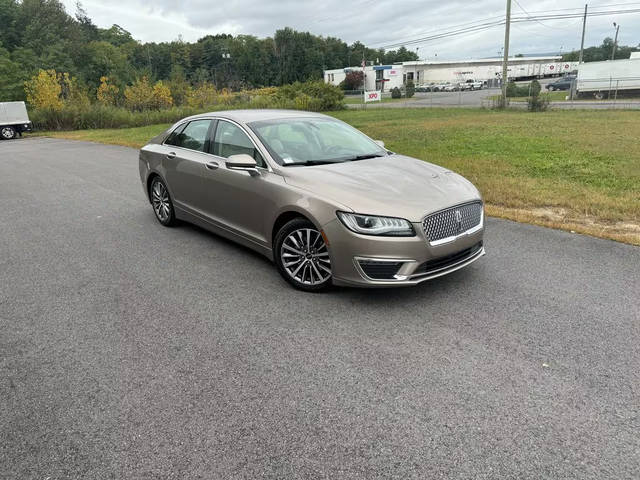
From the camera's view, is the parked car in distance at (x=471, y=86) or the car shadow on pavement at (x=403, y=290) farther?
the parked car in distance at (x=471, y=86)

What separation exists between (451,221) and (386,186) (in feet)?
2.11

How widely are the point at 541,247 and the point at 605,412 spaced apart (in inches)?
125

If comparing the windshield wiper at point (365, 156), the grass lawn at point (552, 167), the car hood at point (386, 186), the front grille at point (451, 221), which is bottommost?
the grass lawn at point (552, 167)

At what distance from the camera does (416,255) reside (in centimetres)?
394

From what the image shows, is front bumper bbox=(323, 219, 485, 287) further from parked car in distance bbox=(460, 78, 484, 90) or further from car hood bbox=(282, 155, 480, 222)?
parked car in distance bbox=(460, 78, 484, 90)

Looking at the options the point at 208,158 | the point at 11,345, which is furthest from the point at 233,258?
the point at 11,345

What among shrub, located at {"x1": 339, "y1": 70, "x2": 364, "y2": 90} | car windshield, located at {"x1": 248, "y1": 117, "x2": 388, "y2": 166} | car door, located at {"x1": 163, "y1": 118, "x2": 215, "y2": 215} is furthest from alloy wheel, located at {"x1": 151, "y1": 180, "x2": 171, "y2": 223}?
shrub, located at {"x1": 339, "y1": 70, "x2": 364, "y2": 90}

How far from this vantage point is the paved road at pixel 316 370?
247 centimetres

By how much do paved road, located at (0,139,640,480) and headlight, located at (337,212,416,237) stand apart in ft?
2.22

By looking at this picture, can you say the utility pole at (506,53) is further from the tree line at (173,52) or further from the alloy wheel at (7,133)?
the tree line at (173,52)

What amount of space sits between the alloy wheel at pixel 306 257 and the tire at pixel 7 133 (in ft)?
108

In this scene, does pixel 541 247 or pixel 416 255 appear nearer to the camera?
pixel 416 255

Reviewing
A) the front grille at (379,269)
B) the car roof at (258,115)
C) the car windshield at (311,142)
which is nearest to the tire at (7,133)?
the car roof at (258,115)

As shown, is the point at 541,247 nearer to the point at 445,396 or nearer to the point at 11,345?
the point at 445,396
